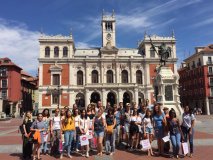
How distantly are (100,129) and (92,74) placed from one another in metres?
44.0

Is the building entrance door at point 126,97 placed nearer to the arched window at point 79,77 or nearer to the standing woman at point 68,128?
the arched window at point 79,77

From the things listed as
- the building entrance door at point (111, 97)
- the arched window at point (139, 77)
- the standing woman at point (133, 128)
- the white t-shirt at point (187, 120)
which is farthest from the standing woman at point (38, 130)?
the arched window at point (139, 77)

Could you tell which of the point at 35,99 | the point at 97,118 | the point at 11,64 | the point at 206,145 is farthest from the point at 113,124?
the point at 35,99

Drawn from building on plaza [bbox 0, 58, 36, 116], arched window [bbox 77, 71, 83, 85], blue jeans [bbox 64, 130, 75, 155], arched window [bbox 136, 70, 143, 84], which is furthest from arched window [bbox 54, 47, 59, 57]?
blue jeans [bbox 64, 130, 75, 155]

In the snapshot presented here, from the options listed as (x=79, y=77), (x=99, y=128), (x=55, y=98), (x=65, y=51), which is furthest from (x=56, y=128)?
(x=65, y=51)

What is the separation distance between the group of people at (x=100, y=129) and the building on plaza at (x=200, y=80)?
48.7 metres

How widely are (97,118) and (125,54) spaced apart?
162 feet

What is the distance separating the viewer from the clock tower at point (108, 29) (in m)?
58.2

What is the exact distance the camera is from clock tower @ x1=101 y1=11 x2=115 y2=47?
191 feet

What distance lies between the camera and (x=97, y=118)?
32.9 ft

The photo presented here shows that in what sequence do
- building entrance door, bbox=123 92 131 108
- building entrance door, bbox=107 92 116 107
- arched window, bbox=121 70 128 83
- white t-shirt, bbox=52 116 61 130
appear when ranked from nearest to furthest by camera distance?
white t-shirt, bbox=52 116 61 130 < building entrance door, bbox=123 92 131 108 < building entrance door, bbox=107 92 116 107 < arched window, bbox=121 70 128 83

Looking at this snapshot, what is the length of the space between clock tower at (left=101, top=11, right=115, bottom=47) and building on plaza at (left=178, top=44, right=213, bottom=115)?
19944 mm

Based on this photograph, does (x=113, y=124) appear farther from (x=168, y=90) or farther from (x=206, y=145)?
(x=168, y=90)

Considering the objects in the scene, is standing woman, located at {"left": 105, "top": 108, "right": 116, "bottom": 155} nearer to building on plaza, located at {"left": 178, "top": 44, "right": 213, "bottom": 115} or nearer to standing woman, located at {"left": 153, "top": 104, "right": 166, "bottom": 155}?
standing woman, located at {"left": 153, "top": 104, "right": 166, "bottom": 155}
